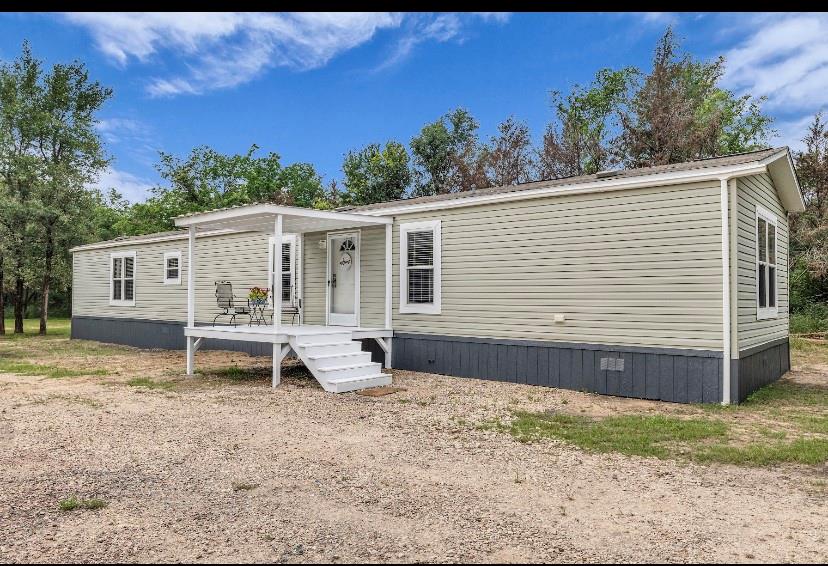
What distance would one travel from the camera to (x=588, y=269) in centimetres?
838

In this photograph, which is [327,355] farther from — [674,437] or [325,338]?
[674,437]

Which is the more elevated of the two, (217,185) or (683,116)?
(683,116)

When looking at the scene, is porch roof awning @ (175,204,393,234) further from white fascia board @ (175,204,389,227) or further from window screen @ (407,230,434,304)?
window screen @ (407,230,434,304)

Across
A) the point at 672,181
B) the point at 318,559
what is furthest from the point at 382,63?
the point at 318,559

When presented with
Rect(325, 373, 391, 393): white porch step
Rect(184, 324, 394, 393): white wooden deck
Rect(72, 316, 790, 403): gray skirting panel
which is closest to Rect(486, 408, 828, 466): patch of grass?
Rect(72, 316, 790, 403): gray skirting panel

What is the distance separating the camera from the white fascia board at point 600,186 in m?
7.16

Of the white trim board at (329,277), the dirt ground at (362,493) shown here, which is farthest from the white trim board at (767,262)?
the white trim board at (329,277)

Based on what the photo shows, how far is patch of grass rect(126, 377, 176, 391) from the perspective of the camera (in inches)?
349

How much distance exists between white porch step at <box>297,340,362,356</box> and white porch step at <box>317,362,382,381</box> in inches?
14.4

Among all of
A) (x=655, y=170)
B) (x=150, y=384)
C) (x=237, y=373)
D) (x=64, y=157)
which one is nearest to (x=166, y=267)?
(x=237, y=373)

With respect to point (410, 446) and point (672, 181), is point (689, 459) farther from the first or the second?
point (672, 181)

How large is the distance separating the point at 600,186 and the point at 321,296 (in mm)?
5868

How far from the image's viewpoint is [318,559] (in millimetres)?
3016

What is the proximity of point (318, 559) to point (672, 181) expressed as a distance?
6.53 metres
